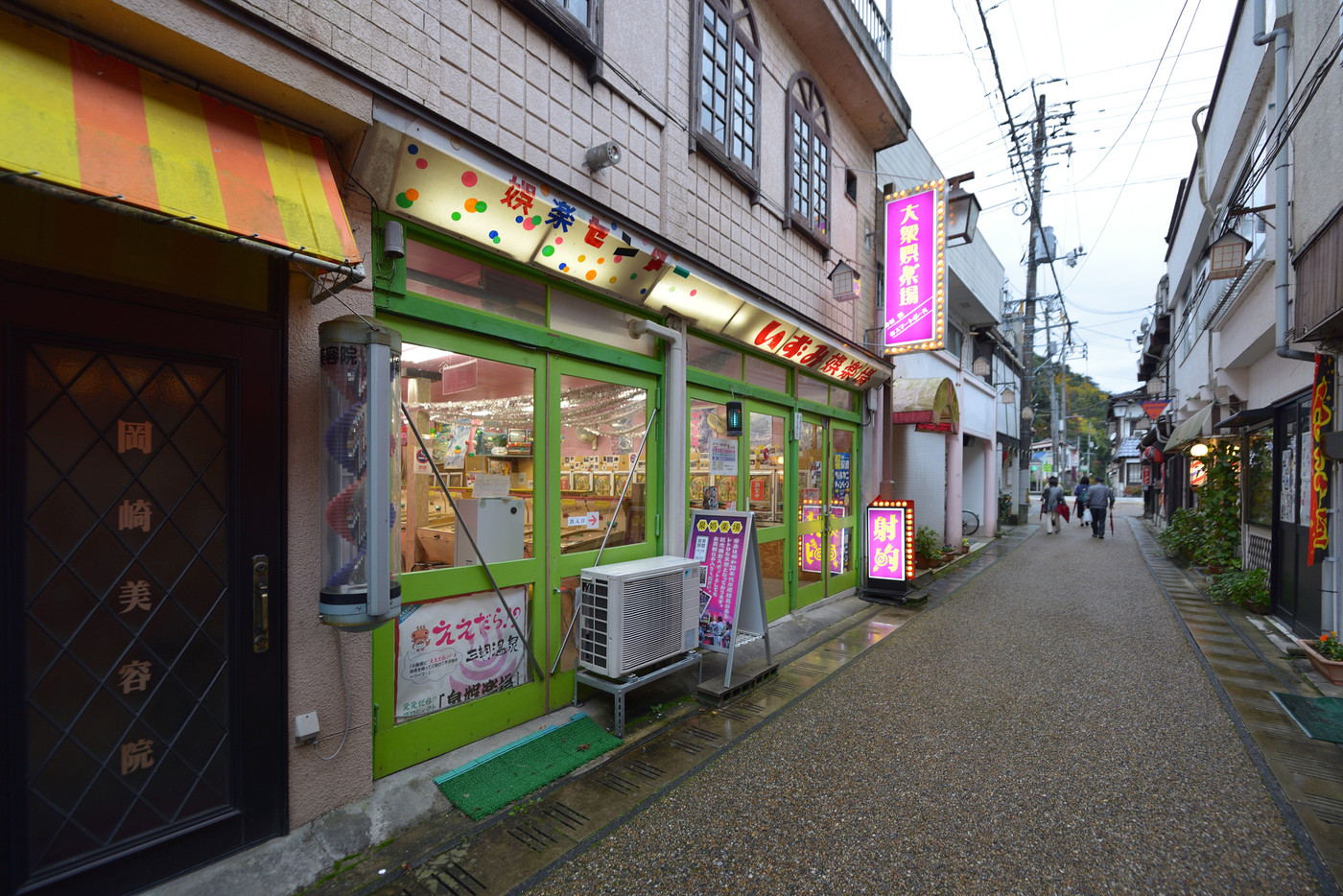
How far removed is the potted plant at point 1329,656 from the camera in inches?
224

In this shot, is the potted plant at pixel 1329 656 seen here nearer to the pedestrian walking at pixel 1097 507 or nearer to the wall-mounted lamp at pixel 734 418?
the wall-mounted lamp at pixel 734 418

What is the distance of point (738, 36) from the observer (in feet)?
22.6

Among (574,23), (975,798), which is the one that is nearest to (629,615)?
(975,798)

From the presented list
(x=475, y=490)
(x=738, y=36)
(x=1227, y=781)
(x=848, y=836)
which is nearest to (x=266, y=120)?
(x=475, y=490)

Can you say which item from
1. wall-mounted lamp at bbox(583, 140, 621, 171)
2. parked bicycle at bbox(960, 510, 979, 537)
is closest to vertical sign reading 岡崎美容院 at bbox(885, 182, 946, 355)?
wall-mounted lamp at bbox(583, 140, 621, 171)

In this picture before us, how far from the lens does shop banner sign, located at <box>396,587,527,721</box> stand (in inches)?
153

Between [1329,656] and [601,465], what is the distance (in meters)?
7.61

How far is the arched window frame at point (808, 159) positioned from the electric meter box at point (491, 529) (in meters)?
5.73

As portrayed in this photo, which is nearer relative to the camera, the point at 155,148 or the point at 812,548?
the point at 155,148

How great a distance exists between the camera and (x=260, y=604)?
3084 mm

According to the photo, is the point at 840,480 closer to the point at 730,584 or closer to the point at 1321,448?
the point at 730,584

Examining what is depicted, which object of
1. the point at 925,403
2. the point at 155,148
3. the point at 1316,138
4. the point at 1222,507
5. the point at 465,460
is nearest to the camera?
the point at 155,148

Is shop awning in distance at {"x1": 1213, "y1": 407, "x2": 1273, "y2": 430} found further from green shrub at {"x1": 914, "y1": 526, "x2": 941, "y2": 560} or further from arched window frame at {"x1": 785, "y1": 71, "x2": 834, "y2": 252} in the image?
arched window frame at {"x1": 785, "y1": 71, "x2": 834, "y2": 252}

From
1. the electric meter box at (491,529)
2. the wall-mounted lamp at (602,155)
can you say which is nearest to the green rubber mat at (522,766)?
the electric meter box at (491,529)
